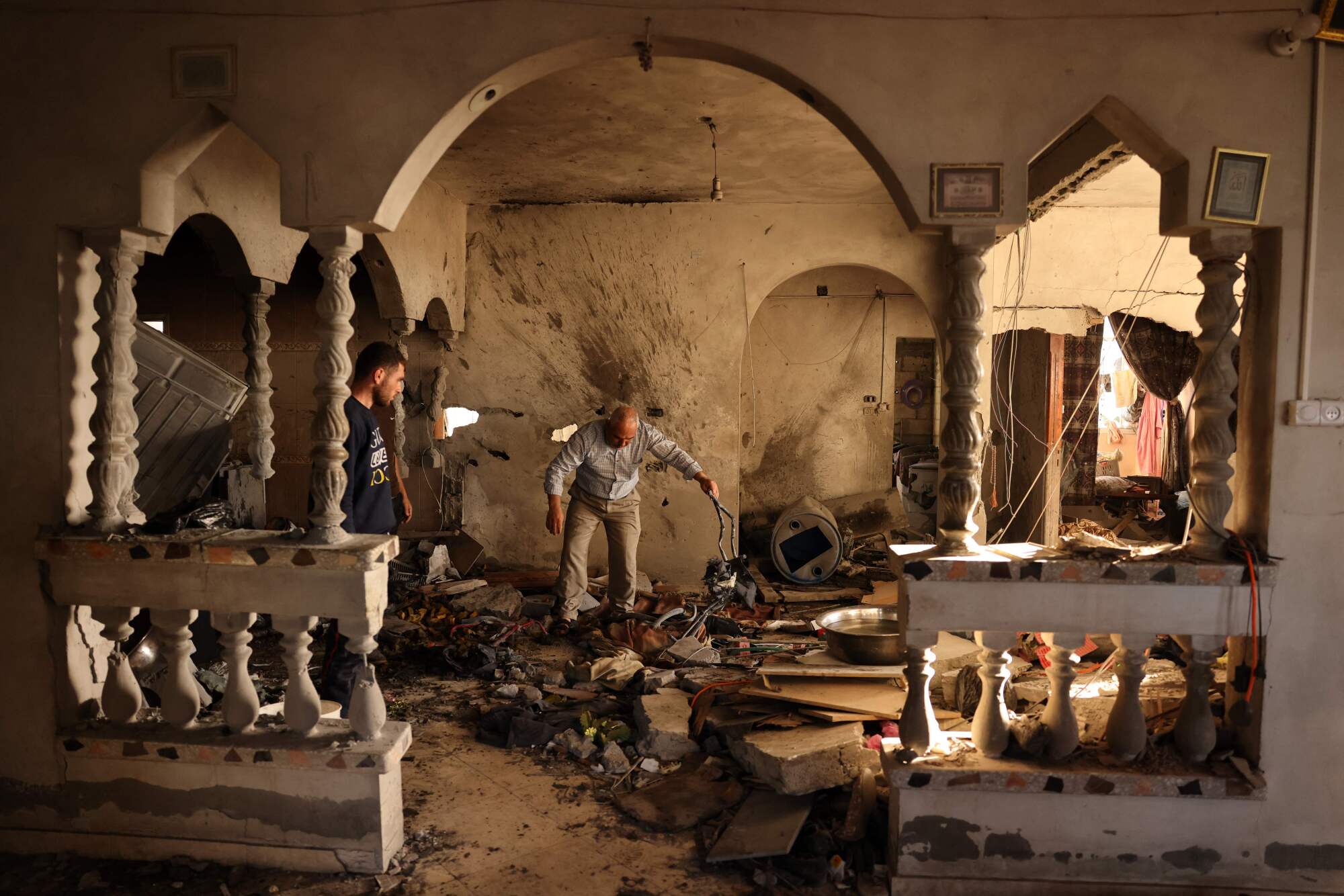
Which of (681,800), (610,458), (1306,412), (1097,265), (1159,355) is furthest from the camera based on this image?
(1159,355)

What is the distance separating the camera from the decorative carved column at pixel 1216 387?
10.3ft

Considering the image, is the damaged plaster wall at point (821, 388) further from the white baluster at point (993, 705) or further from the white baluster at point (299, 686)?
the white baluster at point (299, 686)

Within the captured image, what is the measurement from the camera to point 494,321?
880 cm

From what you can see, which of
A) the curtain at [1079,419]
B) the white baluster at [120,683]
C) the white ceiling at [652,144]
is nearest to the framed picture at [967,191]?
the white ceiling at [652,144]

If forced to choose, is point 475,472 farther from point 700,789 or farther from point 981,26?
point 981,26

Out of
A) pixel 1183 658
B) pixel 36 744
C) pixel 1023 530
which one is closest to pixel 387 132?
pixel 36 744

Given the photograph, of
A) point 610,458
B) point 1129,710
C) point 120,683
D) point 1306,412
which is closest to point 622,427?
point 610,458

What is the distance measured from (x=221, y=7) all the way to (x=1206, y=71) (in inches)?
148

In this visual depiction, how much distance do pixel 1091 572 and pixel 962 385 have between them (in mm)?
833

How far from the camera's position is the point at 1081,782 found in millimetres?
3150

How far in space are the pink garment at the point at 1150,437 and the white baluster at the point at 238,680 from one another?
40.5ft

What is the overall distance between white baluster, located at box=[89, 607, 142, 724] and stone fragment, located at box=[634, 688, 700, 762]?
2.35 metres

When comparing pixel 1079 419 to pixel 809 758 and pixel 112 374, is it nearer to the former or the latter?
pixel 809 758

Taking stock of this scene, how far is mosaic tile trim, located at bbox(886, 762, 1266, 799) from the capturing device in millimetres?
3143
